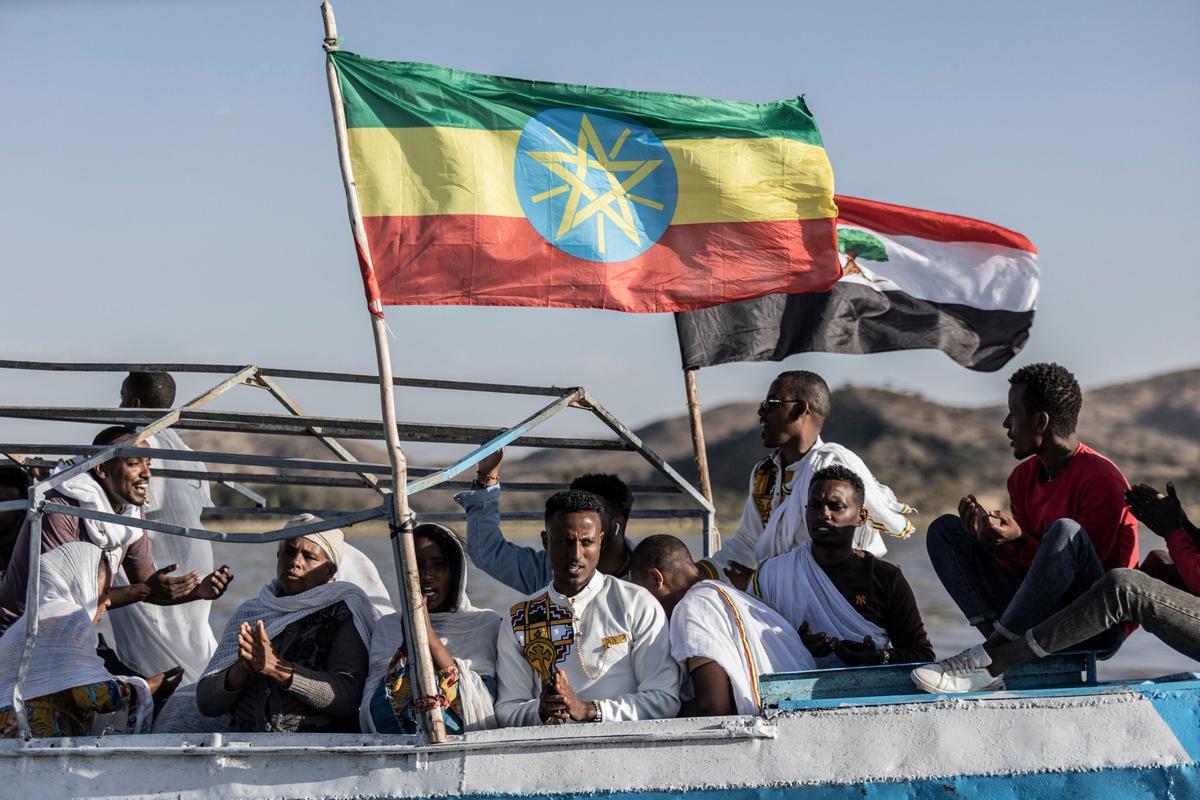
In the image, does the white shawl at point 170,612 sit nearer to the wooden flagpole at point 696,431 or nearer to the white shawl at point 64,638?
the white shawl at point 64,638

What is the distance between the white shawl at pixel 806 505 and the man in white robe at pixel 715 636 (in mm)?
609

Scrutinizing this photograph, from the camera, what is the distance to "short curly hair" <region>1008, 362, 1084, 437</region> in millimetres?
5520

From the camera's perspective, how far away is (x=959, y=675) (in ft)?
16.6

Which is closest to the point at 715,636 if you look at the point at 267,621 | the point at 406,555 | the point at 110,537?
the point at 406,555

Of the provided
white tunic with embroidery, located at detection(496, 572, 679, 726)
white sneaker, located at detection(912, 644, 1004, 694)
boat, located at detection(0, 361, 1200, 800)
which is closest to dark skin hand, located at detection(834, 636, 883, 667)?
white sneaker, located at detection(912, 644, 1004, 694)

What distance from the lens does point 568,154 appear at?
18.1ft

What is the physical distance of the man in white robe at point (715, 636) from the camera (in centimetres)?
494

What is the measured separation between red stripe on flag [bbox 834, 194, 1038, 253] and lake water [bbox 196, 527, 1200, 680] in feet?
9.51

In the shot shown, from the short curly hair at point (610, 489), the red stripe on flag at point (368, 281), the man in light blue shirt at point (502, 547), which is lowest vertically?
the man in light blue shirt at point (502, 547)

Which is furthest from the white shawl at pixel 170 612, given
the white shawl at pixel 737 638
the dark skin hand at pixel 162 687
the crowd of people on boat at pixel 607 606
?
the white shawl at pixel 737 638

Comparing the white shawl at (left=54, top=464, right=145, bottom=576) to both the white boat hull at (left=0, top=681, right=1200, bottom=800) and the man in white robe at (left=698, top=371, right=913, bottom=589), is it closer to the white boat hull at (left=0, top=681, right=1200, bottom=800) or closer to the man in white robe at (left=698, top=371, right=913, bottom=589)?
the white boat hull at (left=0, top=681, right=1200, bottom=800)

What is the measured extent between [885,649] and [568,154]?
90.4 inches

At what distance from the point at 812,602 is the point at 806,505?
47cm

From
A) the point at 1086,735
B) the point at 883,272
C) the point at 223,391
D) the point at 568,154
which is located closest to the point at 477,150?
the point at 568,154
